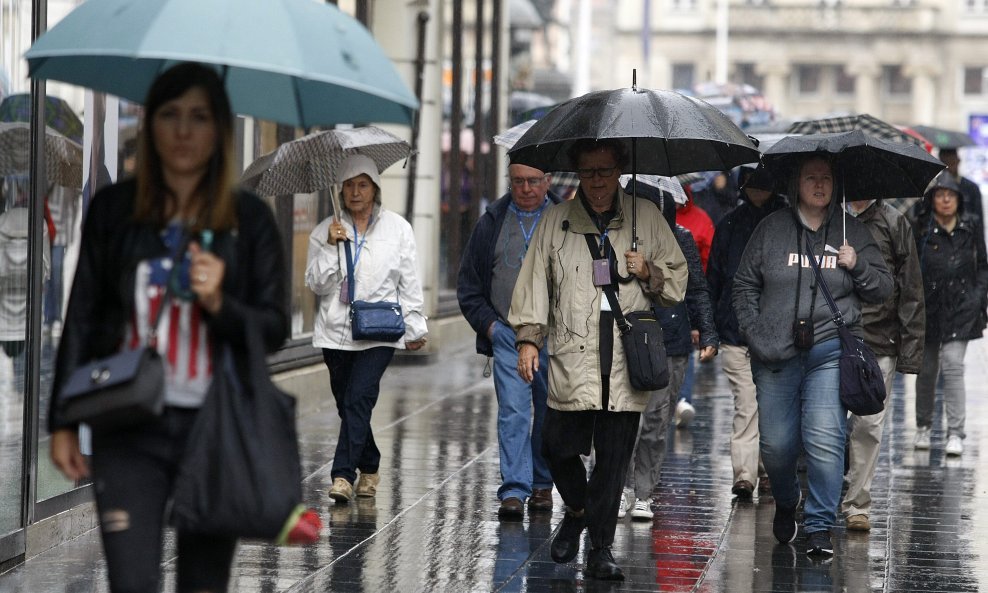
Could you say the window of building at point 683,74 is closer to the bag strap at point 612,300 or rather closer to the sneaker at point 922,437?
the sneaker at point 922,437

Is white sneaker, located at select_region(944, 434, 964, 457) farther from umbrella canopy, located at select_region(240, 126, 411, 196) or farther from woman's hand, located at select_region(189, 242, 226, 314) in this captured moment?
woman's hand, located at select_region(189, 242, 226, 314)

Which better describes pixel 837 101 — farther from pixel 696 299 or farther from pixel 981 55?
pixel 696 299

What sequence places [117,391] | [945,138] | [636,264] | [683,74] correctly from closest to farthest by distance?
[117,391] → [636,264] → [945,138] → [683,74]

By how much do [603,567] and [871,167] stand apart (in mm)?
2337

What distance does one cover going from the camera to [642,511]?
8023 mm

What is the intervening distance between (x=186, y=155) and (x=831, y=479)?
4.12 m

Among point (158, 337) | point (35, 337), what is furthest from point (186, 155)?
point (35, 337)

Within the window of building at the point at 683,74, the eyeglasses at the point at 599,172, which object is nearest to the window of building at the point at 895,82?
the window of building at the point at 683,74

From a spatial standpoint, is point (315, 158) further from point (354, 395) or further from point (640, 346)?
point (640, 346)

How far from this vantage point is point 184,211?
403cm

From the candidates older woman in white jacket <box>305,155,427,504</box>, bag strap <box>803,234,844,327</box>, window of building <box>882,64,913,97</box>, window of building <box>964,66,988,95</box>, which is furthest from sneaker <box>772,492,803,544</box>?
window of building <box>882,64,913,97</box>

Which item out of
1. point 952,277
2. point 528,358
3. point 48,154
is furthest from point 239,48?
point 952,277

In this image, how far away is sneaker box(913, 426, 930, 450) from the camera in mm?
10781

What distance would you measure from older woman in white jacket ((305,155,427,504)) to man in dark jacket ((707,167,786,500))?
1694 mm
